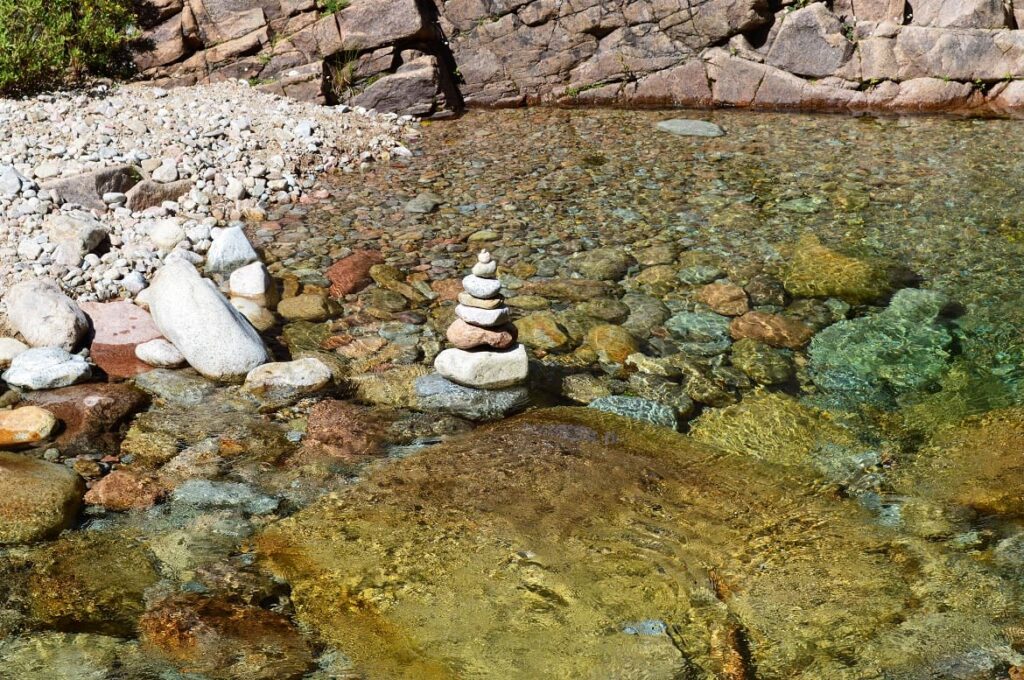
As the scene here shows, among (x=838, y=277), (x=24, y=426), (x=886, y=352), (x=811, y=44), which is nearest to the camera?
(x=24, y=426)

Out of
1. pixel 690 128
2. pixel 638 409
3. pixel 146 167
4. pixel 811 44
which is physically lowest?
pixel 638 409

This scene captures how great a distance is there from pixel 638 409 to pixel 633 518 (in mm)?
1476

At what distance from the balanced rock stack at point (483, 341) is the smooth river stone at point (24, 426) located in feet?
8.41

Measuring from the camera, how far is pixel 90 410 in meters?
6.25

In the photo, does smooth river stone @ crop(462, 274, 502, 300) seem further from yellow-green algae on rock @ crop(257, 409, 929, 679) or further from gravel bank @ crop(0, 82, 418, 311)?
gravel bank @ crop(0, 82, 418, 311)

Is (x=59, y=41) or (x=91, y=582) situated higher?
(x=59, y=41)

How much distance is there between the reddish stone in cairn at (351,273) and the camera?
8320mm

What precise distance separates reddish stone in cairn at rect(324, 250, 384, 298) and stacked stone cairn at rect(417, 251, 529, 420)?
6.52 ft

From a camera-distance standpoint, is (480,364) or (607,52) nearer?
(480,364)

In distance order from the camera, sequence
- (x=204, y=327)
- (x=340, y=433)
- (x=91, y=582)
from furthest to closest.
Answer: (x=204, y=327), (x=340, y=433), (x=91, y=582)

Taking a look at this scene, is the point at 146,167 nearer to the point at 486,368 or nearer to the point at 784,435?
the point at 486,368

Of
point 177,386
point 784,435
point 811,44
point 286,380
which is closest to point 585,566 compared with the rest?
point 784,435

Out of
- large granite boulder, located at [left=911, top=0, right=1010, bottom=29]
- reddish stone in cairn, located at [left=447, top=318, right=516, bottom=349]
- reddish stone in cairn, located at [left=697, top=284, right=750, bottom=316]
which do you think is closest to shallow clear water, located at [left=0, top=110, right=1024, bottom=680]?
reddish stone in cairn, located at [left=697, top=284, right=750, bottom=316]

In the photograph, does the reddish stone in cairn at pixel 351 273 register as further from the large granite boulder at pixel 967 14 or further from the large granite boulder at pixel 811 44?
the large granite boulder at pixel 967 14
